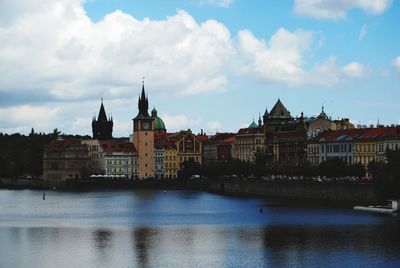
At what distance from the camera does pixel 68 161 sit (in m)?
190

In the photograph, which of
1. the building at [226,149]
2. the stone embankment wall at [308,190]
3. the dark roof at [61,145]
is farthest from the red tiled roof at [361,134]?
the dark roof at [61,145]

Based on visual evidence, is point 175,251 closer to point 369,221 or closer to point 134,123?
point 369,221

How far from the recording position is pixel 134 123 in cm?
18612

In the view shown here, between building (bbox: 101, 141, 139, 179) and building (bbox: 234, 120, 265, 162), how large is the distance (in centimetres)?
2008

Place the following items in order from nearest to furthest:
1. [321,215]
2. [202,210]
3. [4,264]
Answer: [4,264] < [321,215] < [202,210]

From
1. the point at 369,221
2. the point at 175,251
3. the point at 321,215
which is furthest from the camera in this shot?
the point at 321,215

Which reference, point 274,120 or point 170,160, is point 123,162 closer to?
point 170,160

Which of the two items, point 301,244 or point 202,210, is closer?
point 301,244

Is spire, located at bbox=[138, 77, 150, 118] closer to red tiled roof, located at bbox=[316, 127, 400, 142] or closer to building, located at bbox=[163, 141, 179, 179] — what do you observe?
building, located at bbox=[163, 141, 179, 179]

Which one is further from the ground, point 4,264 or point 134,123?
point 134,123

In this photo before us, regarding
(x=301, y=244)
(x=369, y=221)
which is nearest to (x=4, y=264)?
(x=301, y=244)

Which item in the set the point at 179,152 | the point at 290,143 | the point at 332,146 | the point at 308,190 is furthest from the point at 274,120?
the point at 308,190

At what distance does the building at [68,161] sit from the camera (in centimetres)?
18975

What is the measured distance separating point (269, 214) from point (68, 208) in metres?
26.8
